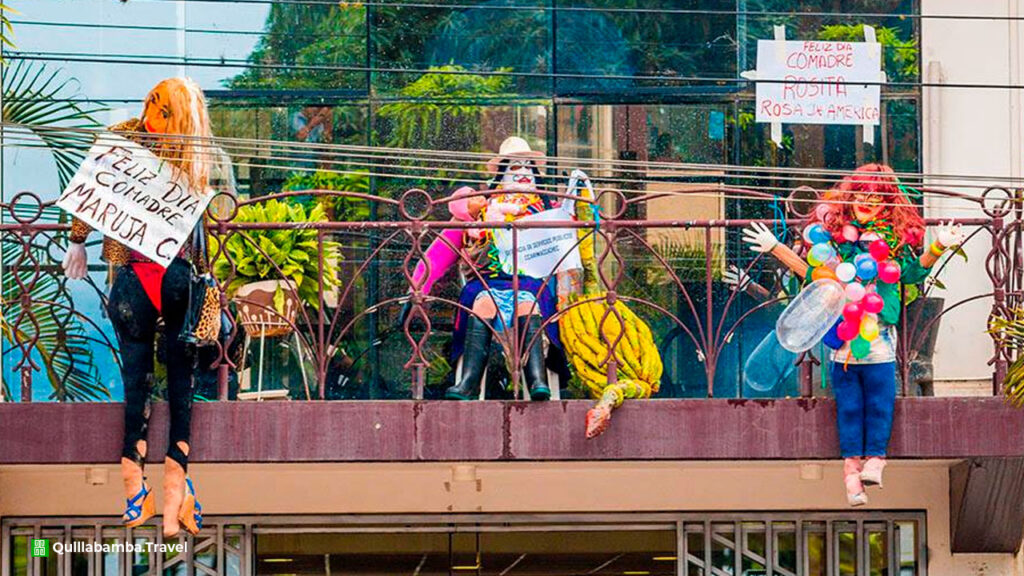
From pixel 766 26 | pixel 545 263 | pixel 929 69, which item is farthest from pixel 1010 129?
pixel 545 263

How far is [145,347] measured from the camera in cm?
1066

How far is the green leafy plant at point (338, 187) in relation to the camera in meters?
12.6

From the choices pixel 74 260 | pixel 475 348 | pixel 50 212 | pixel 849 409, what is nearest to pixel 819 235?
pixel 849 409

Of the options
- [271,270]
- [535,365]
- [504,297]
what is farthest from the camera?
[271,270]

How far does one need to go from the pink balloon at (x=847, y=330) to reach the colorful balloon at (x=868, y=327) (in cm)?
2

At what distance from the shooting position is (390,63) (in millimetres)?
12820

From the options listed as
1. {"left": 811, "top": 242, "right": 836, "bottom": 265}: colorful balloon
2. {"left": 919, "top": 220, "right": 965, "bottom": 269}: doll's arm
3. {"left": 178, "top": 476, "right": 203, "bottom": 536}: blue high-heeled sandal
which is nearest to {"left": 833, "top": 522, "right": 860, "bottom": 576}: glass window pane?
{"left": 919, "top": 220, "right": 965, "bottom": 269}: doll's arm

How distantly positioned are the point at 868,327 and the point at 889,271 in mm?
293

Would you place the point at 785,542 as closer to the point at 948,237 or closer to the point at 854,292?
the point at 854,292

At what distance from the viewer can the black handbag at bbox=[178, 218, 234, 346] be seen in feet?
34.6

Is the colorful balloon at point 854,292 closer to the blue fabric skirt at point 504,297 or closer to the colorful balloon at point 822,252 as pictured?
the colorful balloon at point 822,252

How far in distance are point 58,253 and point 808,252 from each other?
446cm

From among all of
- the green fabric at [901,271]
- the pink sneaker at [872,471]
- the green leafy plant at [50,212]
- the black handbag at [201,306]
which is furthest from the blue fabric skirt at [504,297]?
the green leafy plant at [50,212]

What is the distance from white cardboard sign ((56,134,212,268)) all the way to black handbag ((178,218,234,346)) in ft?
0.50
